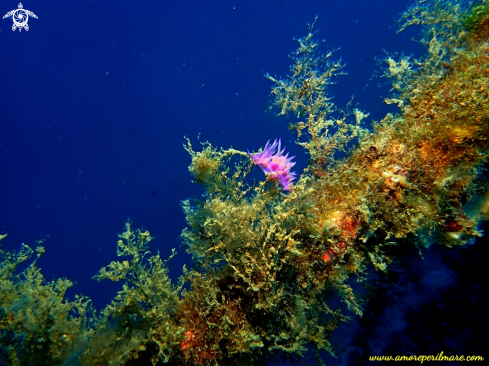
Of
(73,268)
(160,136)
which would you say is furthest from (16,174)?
A: (160,136)

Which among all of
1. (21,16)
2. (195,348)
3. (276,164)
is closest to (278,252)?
(195,348)

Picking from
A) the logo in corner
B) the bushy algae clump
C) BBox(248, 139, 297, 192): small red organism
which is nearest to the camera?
the bushy algae clump

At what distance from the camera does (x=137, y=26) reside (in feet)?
114

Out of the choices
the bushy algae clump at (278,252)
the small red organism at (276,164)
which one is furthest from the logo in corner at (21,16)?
the bushy algae clump at (278,252)

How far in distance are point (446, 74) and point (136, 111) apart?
3252 centimetres

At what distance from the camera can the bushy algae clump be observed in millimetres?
2117

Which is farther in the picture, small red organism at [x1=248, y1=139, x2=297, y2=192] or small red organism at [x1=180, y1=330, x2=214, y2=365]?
small red organism at [x1=248, y1=139, x2=297, y2=192]

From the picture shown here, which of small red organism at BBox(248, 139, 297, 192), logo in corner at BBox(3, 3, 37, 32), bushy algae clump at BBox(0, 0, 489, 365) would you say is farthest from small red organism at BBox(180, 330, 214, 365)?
logo in corner at BBox(3, 3, 37, 32)

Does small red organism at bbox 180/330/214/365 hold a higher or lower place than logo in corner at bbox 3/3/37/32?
lower

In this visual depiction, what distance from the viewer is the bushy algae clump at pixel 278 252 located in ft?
6.95

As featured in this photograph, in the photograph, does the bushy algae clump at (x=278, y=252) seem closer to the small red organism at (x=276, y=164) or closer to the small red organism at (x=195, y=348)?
the small red organism at (x=195, y=348)

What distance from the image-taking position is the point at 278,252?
215 cm

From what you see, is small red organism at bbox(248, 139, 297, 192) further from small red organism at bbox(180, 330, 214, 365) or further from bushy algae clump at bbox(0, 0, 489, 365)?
small red organism at bbox(180, 330, 214, 365)

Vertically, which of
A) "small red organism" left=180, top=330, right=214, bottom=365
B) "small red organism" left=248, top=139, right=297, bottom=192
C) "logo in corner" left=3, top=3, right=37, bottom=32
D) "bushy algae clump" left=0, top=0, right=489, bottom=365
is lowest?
"small red organism" left=180, top=330, right=214, bottom=365
